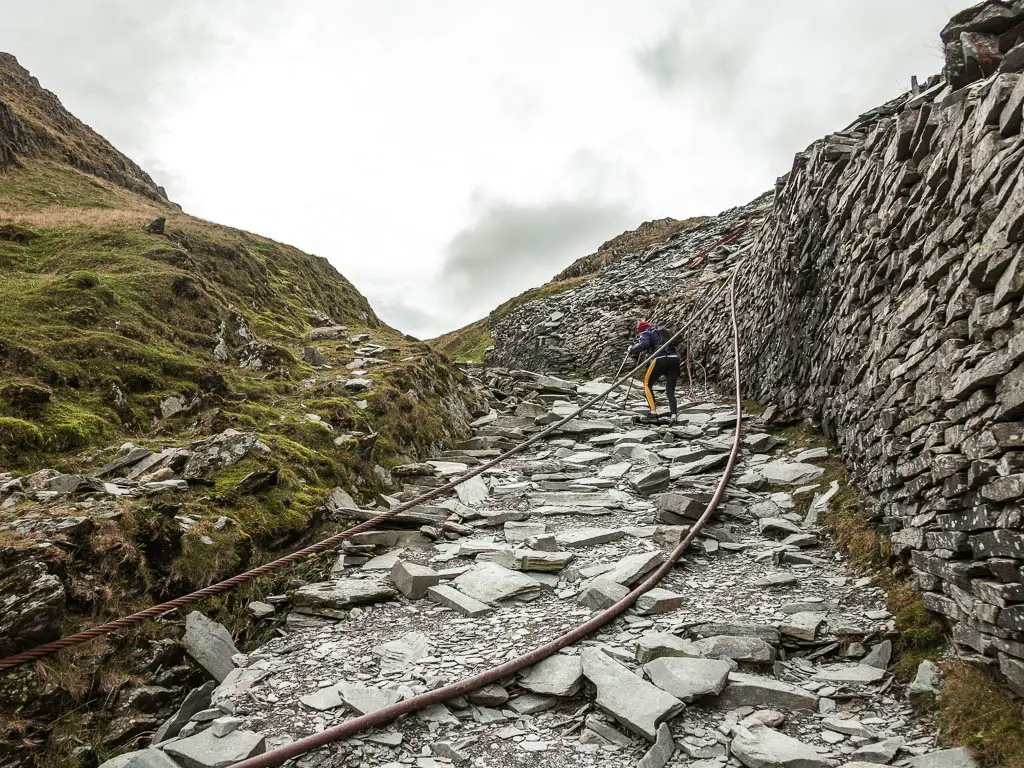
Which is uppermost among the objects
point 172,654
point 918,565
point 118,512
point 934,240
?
point 934,240

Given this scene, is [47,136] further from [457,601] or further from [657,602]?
[657,602]

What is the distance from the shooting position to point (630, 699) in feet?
16.4

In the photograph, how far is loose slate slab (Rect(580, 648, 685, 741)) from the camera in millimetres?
4723

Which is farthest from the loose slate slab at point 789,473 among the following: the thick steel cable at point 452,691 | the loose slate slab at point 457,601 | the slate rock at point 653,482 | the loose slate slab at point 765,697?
the loose slate slab at point 457,601

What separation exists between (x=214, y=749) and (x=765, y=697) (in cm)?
476

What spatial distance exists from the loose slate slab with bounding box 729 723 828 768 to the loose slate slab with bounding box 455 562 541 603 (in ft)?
10.9

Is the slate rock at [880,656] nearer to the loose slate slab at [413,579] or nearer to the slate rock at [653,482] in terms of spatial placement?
the loose slate slab at [413,579]

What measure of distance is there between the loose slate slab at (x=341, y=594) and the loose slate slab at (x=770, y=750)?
4634 millimetres

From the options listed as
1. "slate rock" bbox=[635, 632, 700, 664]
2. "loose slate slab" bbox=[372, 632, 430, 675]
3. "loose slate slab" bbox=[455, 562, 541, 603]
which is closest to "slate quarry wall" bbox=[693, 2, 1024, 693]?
"slate rock" bbox=[635, 632, 700, 664]

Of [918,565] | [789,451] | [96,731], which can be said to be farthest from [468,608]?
[789,451]

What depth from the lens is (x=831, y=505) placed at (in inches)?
350

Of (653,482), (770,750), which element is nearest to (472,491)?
(653,482)

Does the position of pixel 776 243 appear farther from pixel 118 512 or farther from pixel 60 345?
pixel 60 345

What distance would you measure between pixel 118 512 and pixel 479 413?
566 inches
